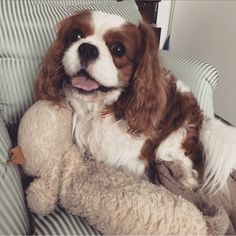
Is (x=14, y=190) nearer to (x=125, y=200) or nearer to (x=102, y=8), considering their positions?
(x=125, y=200)

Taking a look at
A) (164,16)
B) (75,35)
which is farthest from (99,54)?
(164,16)

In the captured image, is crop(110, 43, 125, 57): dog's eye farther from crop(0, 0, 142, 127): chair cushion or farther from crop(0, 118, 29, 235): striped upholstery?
crop(0, 118, 29, 235): striped upholstery

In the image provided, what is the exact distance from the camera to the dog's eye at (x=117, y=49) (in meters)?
0.95

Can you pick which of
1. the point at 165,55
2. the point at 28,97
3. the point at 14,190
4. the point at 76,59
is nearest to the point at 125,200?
the point at 14,190

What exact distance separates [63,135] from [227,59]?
1.69m

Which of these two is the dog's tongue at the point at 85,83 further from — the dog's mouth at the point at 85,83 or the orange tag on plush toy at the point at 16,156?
the orange tag on plush toy at the point at 16,156

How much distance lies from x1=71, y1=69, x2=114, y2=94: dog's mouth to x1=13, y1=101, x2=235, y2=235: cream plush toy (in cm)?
8

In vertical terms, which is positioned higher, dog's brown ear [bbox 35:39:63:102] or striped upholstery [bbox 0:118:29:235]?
dog's brown ear [bbox 35:39:63:102]

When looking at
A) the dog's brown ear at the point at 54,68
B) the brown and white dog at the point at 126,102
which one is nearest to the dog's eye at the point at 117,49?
the brown and white dog at the point at 126,102

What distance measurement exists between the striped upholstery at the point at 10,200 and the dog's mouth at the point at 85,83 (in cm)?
23

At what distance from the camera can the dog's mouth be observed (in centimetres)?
93

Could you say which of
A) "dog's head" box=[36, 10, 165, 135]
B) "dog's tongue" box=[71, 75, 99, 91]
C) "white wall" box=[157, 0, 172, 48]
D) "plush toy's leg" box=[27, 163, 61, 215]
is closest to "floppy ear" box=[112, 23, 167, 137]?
"dog's head" box=[36, 10, 165, 135]

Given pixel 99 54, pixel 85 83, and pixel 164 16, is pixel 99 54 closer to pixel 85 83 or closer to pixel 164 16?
pixel 85 83

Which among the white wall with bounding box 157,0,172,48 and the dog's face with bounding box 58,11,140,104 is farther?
the white wall with bounding box 157,0,172,48
